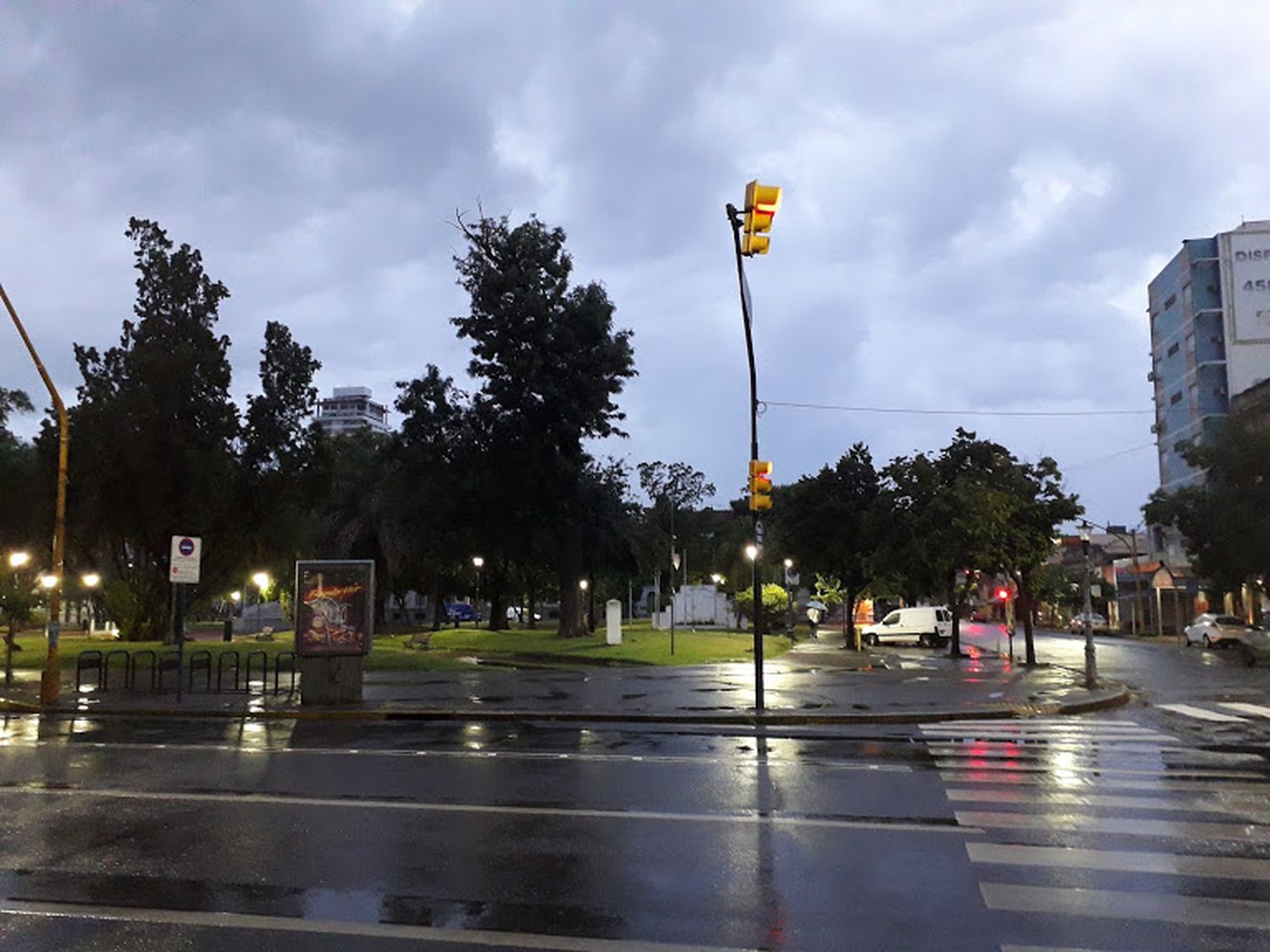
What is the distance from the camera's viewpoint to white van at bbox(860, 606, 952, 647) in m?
52.3

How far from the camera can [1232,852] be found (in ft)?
24.8

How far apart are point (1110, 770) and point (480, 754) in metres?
7.70

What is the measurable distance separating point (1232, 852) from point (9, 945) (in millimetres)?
8307

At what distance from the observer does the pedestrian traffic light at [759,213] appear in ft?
45.3

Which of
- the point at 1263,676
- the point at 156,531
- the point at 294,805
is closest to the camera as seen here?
the point at 294,805

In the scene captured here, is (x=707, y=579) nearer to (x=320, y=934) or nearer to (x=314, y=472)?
(x=314, y=472)

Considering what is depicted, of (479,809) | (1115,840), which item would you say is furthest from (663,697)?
(1115,840)

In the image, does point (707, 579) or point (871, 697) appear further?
Result: point (707, 579)

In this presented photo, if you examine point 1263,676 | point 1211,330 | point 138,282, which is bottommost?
point 1263,676

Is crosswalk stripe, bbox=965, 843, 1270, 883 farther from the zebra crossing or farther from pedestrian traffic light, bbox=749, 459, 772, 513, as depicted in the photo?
pedestrian traffic light, bbox=749, 459, 772, 513

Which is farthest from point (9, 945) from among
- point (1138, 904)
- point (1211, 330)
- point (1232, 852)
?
point (1211, 330)

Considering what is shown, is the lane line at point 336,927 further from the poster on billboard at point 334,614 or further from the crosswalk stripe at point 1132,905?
the poster on billboard at point 334,614

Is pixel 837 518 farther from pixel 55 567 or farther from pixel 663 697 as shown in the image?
pixel 55 567

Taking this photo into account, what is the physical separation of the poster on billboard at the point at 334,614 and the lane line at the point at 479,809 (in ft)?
29.3
